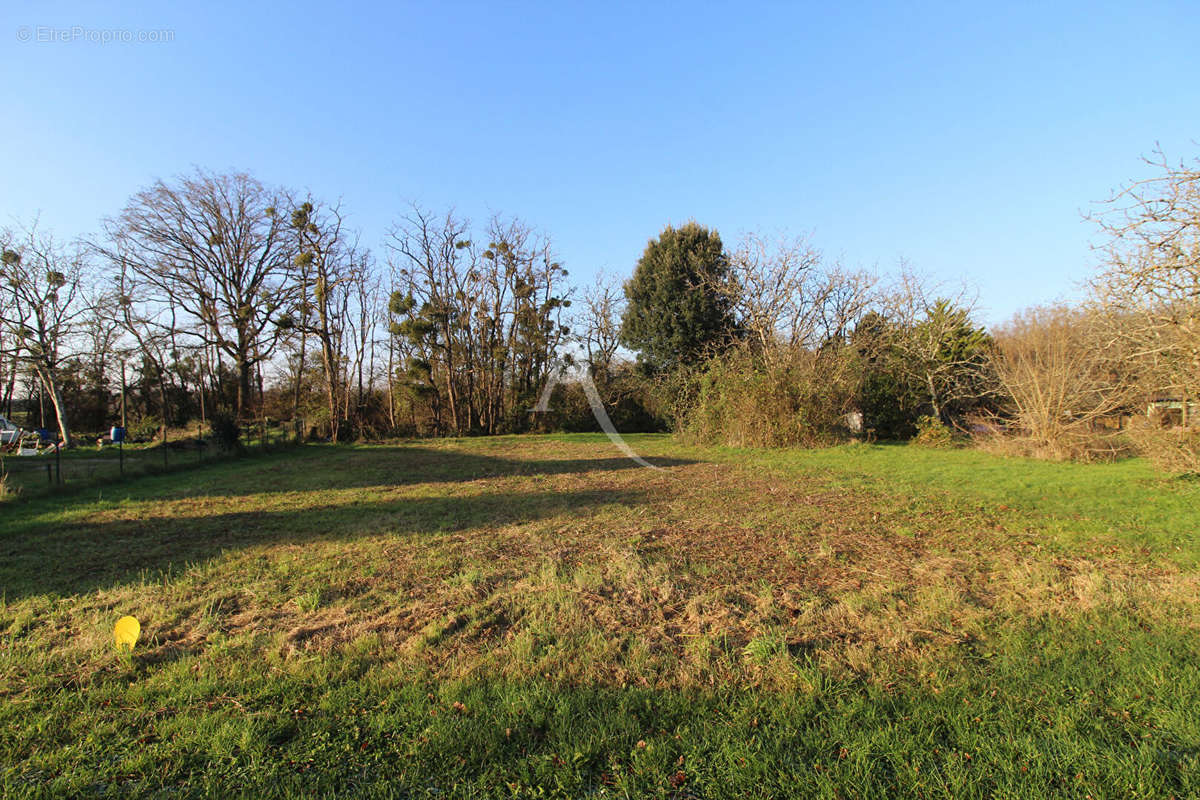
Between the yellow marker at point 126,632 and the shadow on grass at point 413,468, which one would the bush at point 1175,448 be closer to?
the shadow on grass at point 413,468

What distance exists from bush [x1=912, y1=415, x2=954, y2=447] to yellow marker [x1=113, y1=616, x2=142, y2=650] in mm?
15799

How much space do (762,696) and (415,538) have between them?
4096 millimetres

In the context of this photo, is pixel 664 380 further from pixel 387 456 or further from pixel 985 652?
pixel 985 652

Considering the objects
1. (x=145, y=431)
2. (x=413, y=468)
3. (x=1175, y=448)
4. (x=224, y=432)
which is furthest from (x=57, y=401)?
(x=1175, y=448)

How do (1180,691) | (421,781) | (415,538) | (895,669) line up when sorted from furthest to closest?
1. (415,538)
2. (895,669)
3. (1180,691)
4. (421,781)

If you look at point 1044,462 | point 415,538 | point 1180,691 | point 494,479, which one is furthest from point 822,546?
point 1044,462

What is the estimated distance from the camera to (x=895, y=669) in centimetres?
275

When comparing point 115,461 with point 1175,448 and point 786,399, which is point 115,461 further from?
point 1175,448

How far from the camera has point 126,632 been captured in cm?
310

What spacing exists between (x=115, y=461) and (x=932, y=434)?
777 inches

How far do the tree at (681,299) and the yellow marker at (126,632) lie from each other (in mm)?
16613

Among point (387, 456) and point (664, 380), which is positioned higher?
point (664, 380)

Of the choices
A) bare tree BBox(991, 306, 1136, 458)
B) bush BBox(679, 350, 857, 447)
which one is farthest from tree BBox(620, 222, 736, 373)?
bare tree BBox(991, 306, 1136, 458)

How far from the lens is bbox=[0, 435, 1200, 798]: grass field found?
196cm
